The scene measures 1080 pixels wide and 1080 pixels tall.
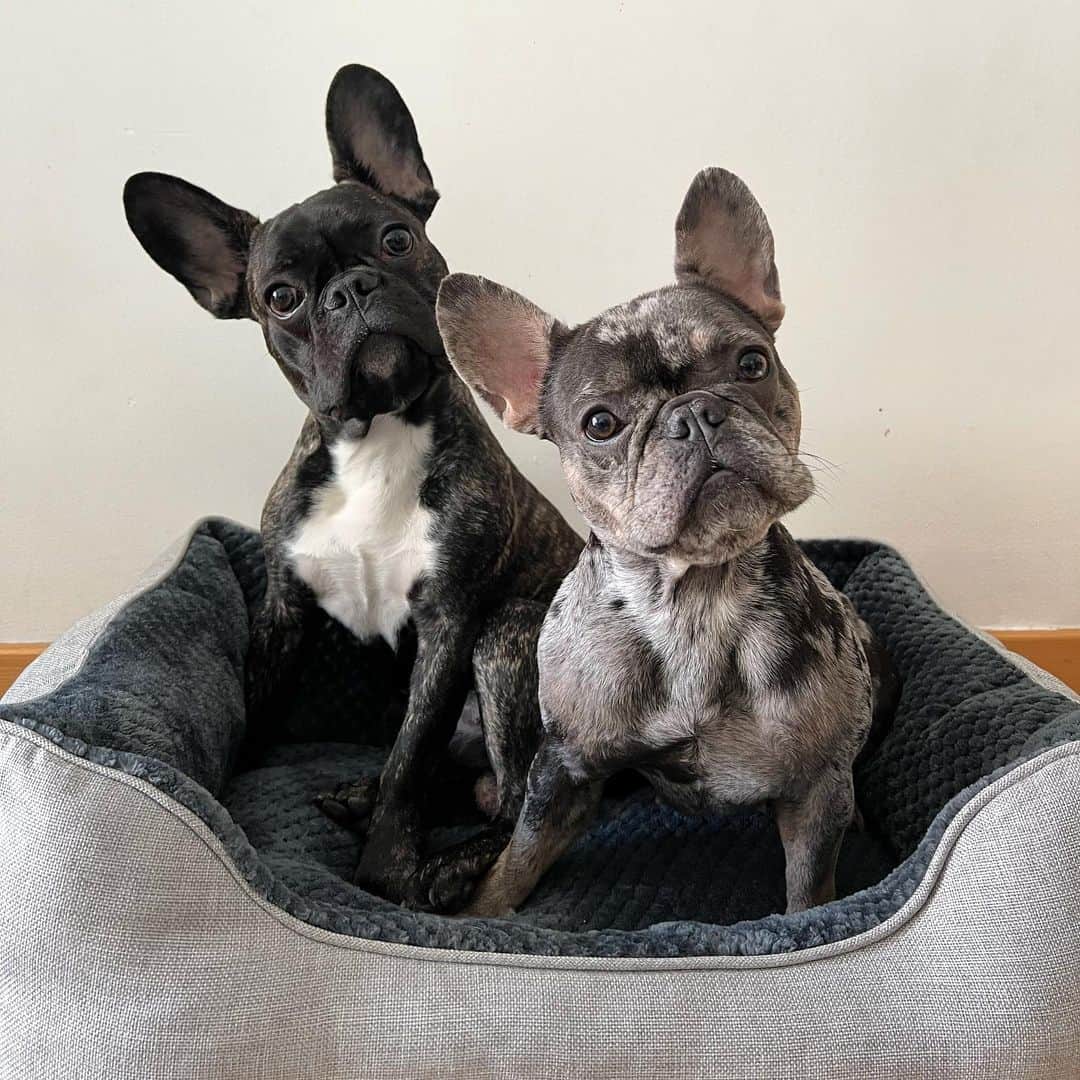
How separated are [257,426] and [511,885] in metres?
1.61

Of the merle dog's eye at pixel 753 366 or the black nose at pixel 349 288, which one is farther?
the black nose at pixel 349 288

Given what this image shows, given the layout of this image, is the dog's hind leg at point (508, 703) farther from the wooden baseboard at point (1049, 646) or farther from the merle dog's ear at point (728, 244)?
the wooden baseboard at point (1049, 646)

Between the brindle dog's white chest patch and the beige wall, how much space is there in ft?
2.86

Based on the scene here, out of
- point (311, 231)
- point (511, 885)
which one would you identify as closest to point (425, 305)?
point (311, 231)

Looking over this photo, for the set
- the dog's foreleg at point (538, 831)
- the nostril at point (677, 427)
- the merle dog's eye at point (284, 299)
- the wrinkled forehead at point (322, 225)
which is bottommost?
the dog's foreleg at point (538, 831)

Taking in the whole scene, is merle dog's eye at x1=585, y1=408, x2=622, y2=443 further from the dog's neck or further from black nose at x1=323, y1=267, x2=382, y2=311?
black nose at x1=323, y1=267, x2=382, y2=311

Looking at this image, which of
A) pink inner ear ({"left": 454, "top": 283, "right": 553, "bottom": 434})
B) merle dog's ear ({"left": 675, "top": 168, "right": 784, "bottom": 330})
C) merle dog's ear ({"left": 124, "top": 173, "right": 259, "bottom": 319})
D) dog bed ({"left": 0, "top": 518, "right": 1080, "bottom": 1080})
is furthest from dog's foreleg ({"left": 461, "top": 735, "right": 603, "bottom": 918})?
merle dog's ear ({"left": 124, "top": 173, "right": 259, "bottom": 319})

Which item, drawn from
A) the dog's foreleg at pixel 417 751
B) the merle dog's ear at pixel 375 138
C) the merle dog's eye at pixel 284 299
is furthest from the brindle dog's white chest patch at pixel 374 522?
the merle dog's ear at pixel 375 138

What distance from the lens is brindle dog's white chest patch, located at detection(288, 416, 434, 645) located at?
7.30 feet

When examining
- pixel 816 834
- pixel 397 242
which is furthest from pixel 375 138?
pixel 816 834

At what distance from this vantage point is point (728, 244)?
192 centimetres

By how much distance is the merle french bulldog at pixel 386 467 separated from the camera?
207 centimetres

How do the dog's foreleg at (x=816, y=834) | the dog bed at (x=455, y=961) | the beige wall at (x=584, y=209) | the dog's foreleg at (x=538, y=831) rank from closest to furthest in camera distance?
1. the dog bed at (x=455, y=961)
2. the dog's foreleg at (x=816, y=834)
3. the dog's foreleg at (x=538, y=831)
4. the beige wall at (x=584, y=209)

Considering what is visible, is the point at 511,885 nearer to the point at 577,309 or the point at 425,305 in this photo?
the point at 425,305
